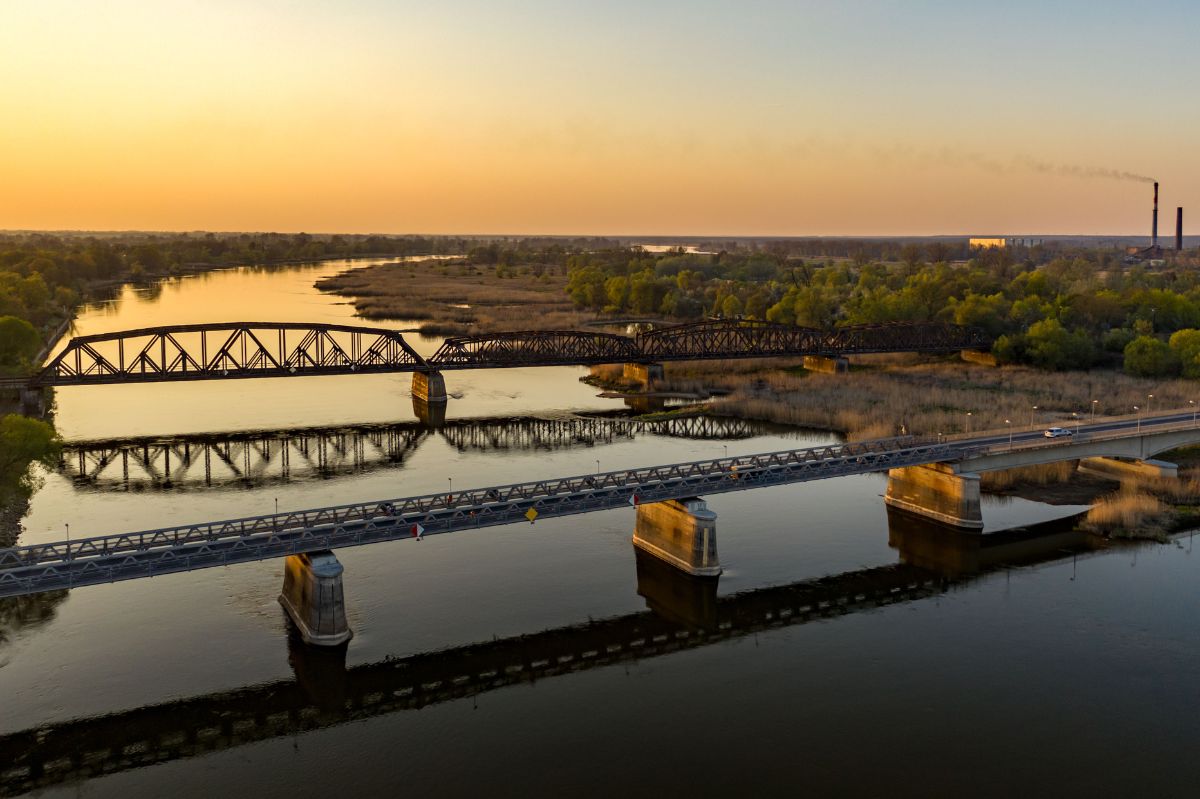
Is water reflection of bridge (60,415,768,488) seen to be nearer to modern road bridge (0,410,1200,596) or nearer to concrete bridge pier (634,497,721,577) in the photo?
modern road bridge (0,410,1200,596)

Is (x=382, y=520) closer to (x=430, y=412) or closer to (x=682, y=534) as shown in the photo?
(x=682, y=534)

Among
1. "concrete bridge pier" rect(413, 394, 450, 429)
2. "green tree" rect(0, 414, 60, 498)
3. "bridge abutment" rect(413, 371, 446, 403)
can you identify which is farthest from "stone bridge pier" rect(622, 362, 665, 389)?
"green tree" rect(0, 414, 60, 498)

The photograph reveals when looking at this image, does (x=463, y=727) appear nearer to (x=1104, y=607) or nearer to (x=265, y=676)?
(x=265, y=676)

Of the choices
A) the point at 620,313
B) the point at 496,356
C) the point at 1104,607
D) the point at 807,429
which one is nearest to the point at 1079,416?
the point at 807,429

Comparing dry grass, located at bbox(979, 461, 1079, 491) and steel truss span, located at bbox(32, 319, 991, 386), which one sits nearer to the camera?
dry grass, located at bbox(979, 461, 1079, 491)

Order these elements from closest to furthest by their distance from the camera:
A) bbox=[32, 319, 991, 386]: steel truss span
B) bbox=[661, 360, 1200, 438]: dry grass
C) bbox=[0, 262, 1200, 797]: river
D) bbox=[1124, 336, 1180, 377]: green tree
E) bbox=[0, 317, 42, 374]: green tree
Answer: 1. bbox=[0, 262, 1200, 797]: river
2. bbox=[661, 360, 1200, 438]: dry grass
3. bbox=[32, 319, 991, 386]: steel truss span
4. bbox=[0, 317, 42, 374]: green tree
5. bbox=[1124, 336, 1180, 377]: green tree

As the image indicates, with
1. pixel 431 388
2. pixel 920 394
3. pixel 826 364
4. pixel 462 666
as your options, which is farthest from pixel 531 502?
pixel 826 364
